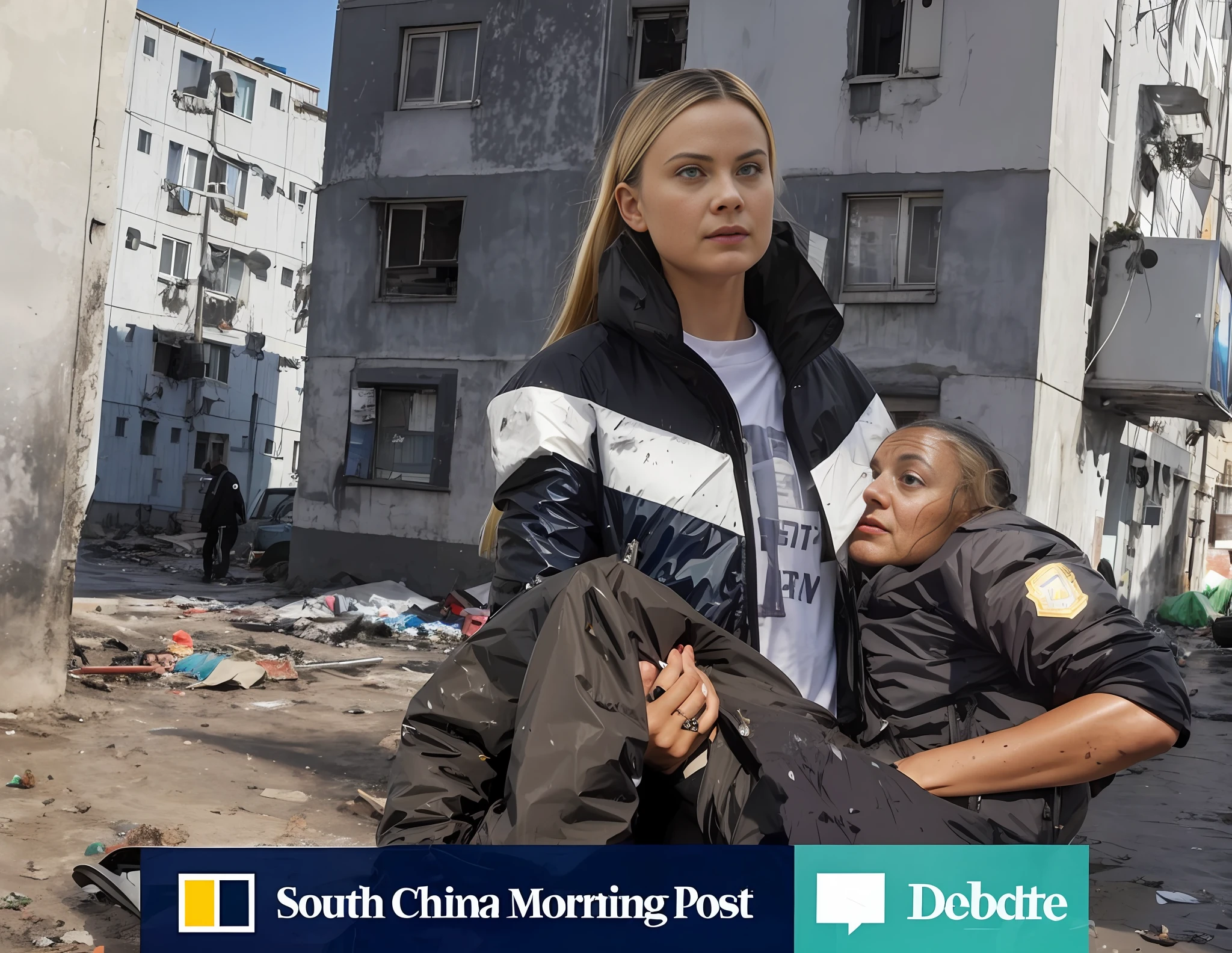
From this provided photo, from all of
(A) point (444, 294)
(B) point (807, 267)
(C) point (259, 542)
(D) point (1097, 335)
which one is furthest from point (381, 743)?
(C) point (259, 542)

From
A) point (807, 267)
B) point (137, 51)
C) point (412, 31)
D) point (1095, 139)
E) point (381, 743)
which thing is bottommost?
point (381, 743)

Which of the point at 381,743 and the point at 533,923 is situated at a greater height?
the point at 533,923

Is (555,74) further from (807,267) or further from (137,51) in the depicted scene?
(137,51)

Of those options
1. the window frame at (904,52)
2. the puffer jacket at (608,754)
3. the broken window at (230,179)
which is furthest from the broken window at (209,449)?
the puffer jacket at (608,754)

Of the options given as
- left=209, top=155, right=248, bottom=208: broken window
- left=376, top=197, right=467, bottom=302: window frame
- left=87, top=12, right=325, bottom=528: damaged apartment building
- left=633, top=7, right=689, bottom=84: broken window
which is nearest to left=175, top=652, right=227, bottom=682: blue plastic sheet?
left=376, top=197, right=467, bottom=302: window frame

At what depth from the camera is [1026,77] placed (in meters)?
13.9

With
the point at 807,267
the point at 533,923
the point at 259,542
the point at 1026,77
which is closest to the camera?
the point at 533,923

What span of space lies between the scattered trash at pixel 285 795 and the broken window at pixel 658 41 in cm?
1193

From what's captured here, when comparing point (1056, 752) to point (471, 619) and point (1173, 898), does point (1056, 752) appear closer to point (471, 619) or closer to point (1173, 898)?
point (1173, 898)

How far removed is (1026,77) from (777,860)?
14.2m

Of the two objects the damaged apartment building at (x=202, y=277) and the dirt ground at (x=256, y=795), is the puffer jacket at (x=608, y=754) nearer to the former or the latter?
the dirt ground at (x=256, y=795)

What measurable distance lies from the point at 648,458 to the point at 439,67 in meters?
16.9

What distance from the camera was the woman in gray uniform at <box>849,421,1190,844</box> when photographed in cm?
167

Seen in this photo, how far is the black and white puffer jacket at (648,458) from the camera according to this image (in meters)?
1.75
